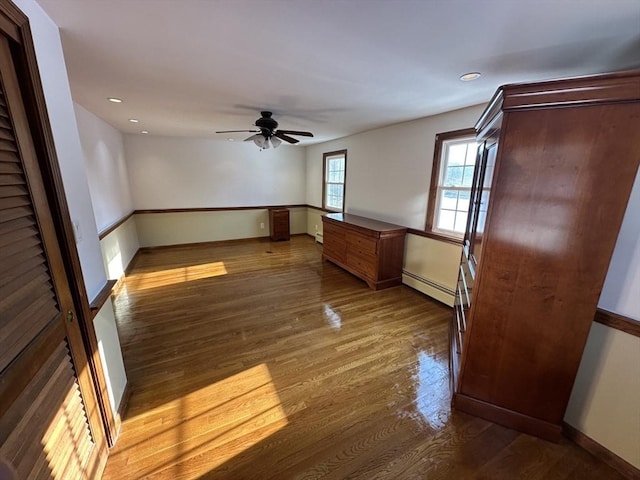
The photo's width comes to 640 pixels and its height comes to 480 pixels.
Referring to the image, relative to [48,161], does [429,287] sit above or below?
below

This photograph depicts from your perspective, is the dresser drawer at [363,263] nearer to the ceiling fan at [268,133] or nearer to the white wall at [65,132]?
the ceiling fan at [268,133]

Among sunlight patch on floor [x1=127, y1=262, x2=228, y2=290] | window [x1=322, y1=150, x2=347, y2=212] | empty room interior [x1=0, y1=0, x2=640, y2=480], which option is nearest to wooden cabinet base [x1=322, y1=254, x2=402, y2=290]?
empty room interior [x1=0, y1=0, x2=640, y2=480]

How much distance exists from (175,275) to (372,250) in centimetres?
300

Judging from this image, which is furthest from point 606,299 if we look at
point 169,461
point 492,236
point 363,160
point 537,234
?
point 363,160

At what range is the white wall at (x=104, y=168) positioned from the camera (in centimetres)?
300

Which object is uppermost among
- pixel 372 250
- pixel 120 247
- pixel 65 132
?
pixel 65 132

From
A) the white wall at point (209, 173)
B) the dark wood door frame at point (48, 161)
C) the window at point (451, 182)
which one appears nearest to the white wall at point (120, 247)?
the white wall at point (209, 173)

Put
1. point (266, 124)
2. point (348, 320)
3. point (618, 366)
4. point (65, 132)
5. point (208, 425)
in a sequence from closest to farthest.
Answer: point (65, 132) < point (618, 366) < point (208, 425) < point (348, 320) < point (266, 124)

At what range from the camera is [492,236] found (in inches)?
57.3

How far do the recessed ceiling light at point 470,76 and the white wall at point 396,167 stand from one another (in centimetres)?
83

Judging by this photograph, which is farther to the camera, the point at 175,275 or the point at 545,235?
the point at 175,275

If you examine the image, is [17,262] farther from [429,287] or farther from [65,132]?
[429,287]

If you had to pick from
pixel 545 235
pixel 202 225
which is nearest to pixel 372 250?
pixel 545 235

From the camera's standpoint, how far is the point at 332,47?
Answer: 150 centimetres
